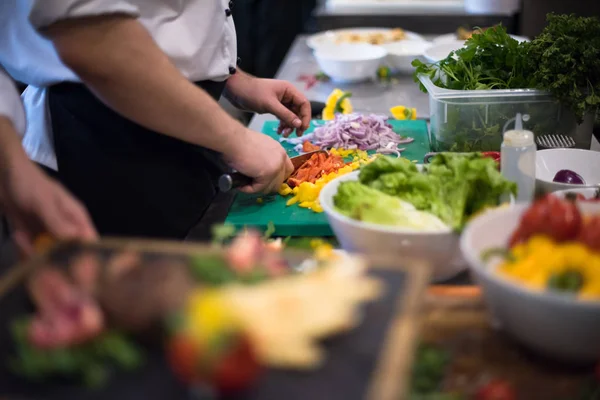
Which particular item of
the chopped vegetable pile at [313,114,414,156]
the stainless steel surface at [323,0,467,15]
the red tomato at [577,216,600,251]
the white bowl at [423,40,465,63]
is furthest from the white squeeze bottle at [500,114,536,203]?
Answer: the stainless steel surface at [323,0,467,15]

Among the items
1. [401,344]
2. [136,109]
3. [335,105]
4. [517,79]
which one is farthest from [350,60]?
[401,344]

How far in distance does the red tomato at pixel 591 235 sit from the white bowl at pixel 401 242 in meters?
0.25

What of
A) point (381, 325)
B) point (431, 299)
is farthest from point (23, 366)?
point (431, 299)

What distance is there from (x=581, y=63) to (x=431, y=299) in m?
0.97

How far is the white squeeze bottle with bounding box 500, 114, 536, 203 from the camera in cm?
130

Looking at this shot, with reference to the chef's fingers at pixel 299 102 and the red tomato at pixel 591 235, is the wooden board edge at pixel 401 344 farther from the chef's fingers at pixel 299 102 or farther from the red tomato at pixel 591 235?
the chef's fingers at pixel 299 102

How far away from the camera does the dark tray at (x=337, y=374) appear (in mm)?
712

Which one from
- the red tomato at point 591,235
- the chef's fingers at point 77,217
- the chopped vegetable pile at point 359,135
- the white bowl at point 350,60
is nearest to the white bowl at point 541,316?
the red tomato at point 591,235

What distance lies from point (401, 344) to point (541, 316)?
26cm

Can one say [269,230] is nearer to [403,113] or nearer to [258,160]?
[258,160]

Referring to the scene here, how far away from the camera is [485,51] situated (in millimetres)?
1968

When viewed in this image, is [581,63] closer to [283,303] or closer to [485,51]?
[485,51]

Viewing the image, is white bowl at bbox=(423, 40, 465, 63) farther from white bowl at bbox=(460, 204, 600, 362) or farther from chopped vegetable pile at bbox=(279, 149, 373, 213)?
white bowl at bbox=(460, 204, 600, 362)

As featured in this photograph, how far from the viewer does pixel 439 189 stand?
4.29 ft
